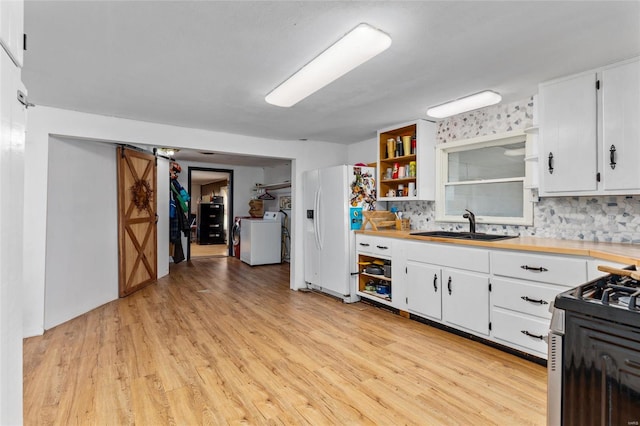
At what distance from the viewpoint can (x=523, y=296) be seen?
2.43m

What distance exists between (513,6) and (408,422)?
7.23ft

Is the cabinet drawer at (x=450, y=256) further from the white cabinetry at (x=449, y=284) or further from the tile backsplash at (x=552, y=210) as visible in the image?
the tile backsplash at (x=552, y=210)

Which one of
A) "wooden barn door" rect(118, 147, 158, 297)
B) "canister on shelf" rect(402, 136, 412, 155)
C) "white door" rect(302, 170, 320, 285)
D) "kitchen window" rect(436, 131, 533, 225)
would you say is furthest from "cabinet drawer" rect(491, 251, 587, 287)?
"wooden barn door" rect(118, 147, 158, 297)

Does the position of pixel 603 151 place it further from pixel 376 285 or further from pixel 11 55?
pixel 11 55

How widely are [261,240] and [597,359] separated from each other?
235 inches

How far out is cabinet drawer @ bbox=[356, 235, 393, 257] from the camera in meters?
3.57

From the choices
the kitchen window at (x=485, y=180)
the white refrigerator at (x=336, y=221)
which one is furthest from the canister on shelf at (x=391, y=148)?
the kitchen window at (x=485, y=180)

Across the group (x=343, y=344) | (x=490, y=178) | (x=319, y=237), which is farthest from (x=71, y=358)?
(x=490, y=178)

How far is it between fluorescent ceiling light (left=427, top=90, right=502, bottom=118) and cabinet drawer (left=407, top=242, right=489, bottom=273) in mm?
1268

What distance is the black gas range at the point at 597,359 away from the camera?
1.00 m

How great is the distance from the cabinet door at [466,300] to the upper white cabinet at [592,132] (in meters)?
0.90

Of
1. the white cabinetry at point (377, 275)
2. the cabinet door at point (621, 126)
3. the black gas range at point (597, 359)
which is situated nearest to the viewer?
the black gas range at point (597, 359)

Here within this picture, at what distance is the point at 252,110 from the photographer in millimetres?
3260

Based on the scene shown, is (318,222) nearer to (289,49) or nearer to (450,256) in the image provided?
(450,256)
